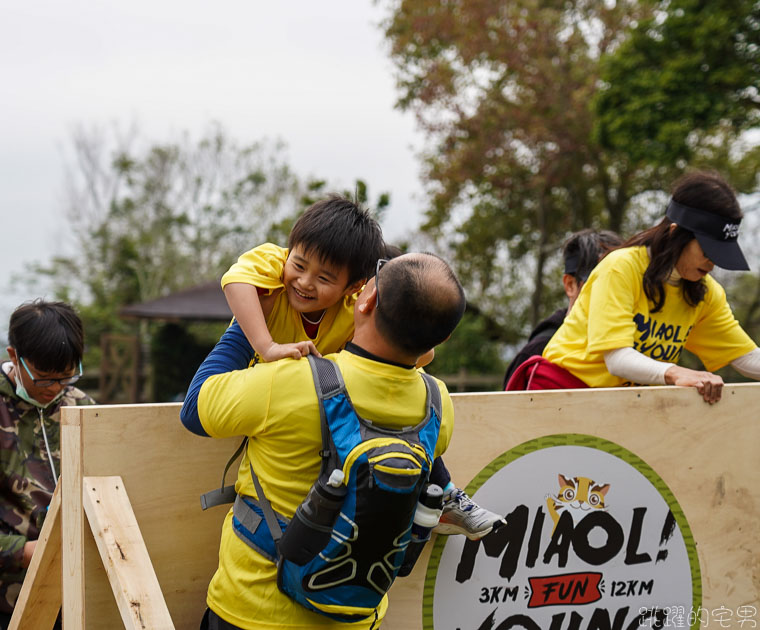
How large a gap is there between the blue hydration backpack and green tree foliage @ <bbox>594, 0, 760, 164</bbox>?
11834 mm

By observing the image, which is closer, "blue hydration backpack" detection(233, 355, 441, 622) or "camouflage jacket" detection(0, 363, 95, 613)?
"blue hydration backpack" detection(233, 355, 441, 622)

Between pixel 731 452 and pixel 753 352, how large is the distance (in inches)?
22.5

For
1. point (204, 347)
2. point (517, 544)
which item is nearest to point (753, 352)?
point (517, 544)

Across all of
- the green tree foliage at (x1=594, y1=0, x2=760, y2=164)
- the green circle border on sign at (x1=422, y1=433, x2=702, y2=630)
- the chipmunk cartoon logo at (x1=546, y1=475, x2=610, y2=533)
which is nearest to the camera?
the green circle border on sign at (x1=422, y1=433, x2=702, y2=630)

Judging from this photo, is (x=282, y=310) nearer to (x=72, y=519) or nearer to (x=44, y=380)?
(x=72, y=519)

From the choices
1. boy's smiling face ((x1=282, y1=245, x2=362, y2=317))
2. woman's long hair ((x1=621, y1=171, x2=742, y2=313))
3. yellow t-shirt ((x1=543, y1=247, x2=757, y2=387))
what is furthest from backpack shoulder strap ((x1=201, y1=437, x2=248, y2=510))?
woman's long hair ((x1=621, y1=171, x2=742, y2=313))

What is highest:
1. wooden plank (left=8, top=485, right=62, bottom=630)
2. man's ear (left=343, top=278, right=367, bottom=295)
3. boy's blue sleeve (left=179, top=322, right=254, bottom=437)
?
man's ear (left=343, top=278, right=367, bottom=295)

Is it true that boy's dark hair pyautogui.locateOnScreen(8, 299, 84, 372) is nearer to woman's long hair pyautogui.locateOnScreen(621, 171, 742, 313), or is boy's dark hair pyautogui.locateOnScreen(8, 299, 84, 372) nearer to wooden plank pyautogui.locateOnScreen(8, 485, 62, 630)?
wooden plank pyautogui.locateOnScreen(8, 485, 62, 630)

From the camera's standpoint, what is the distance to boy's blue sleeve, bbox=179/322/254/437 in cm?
217

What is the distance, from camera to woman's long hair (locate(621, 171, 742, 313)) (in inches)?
128

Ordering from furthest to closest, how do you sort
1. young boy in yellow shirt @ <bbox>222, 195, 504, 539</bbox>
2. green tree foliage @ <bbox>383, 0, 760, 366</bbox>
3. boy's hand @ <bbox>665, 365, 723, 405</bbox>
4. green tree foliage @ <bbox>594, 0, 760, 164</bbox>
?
green tree foliage @ <bbox>383, 0, 760, 366</bbox>
green tree foliage @ <bbox>594, 0, 760, 164</bbox>
boy's hand @ <bbox>665, 365, 723, 405</bbox>
young boy in yellow shirt @ <bbox>222, 195, 504, 539</bbox>

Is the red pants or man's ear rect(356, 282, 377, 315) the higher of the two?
man's ear rect(356, 282, 377, 315)

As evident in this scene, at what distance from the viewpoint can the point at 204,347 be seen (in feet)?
65.9

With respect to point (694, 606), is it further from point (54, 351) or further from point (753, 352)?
point (54, 351)
